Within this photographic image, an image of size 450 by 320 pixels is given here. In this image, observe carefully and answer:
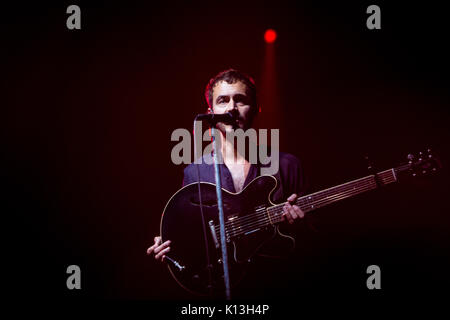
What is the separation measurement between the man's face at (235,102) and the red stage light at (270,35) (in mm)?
773

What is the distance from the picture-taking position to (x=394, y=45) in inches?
90.0

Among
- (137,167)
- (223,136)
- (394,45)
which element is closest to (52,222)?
(137,167)

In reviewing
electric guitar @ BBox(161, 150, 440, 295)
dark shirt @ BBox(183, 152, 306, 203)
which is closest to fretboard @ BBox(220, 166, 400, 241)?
electric guitar @ BBox(161, 150, 440, 295)

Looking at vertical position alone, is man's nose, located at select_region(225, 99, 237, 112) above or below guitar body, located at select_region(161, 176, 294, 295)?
above

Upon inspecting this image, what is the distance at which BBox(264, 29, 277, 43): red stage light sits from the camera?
96.3 inches

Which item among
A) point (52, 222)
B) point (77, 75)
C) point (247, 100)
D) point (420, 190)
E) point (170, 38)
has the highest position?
point (170, 38)

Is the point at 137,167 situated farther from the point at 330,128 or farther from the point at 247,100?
the point at 330,128

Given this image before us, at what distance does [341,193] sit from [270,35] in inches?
61.4

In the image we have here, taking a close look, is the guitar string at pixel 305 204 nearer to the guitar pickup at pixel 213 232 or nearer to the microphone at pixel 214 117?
the guitar pickup at pixel 213 232

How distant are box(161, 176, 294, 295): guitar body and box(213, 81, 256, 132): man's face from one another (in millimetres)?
459

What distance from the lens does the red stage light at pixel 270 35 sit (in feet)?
8.02

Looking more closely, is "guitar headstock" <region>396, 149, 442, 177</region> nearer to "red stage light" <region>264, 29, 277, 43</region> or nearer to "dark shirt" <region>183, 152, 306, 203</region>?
"dark shirt" <region>183, 152, 306, 203</region>

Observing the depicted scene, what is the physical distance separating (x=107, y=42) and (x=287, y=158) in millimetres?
1826

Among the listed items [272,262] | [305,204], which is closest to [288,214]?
[305,204]
